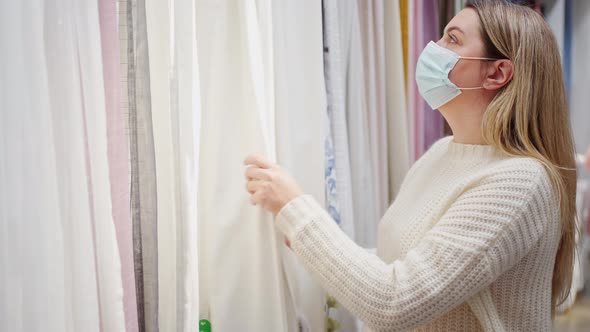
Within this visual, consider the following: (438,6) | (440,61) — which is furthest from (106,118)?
(438,6)

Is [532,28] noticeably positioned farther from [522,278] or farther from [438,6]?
[438,6]

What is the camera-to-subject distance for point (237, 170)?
0.89 m

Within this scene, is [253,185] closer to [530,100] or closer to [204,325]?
[204,325]

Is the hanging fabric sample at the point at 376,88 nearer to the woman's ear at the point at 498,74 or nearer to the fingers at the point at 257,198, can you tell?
the woman's ear at the point at 498,74

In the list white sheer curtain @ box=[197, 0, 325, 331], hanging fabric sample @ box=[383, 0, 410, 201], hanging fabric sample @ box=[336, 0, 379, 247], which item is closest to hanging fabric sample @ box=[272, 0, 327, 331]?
white sheer curtain @ box=[197, 0, 325, 331]

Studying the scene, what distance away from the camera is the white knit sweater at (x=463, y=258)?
0.77m

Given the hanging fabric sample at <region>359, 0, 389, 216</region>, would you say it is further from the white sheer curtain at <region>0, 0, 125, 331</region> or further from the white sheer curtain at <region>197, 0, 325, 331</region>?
the white sheer curtain at <region>0, 0, 125, 331</region>

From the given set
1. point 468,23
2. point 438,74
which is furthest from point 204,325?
point 468,23

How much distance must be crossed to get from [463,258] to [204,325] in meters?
0.50

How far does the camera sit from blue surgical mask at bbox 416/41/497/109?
94cm

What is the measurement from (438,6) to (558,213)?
88 cm

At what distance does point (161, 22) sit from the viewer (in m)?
0.75

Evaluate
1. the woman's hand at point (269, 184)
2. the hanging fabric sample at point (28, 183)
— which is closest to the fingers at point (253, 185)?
the woman's hand at point (269, 184)

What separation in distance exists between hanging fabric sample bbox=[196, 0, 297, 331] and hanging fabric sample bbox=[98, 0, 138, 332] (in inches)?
7.6
